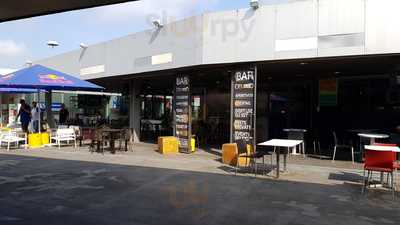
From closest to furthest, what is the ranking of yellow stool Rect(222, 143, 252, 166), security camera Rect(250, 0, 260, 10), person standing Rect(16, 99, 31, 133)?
1. yellow stool Rect(222, 143, 252, 166)
2. security camera Rect(250, 0, 260, 10)
3. person standing Rect(16, 99, 31, 133)

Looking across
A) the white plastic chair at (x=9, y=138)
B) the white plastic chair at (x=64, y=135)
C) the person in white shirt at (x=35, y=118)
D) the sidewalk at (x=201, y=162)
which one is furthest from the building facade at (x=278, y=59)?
the white plastic chair at (x=9, y=138)

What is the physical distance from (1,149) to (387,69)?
45.2 ft

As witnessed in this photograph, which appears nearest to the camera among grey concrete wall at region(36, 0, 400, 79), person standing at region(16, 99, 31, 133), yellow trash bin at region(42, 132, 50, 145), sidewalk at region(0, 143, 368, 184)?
sidewalk at region(0, 143, 368, 184)

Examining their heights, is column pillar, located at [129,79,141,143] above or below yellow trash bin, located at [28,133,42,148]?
above

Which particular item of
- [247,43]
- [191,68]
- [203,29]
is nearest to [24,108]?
[191,68]

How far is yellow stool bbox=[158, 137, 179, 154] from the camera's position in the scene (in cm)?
1528

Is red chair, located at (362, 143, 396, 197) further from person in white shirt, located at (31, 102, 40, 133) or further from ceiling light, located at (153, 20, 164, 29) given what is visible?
person in white shirt, located at (31, 102, 40, 133)

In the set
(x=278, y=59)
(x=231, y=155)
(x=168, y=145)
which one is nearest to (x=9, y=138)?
(x=168, y=145)

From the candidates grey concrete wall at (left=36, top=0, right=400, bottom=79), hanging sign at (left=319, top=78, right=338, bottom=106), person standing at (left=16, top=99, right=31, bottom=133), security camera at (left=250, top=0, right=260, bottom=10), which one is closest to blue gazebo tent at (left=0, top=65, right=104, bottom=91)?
person standing at (left=16, top=99, right=31, bottom=133)

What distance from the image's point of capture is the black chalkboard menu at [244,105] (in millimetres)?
13211

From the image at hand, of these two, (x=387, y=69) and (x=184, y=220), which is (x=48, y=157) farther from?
(x=387, y=69)

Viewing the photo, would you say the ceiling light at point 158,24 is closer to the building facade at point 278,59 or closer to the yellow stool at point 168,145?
the building facade at point 278,59

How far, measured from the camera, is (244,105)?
1334cm

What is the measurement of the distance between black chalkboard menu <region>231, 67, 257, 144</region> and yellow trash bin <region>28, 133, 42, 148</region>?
8030mm
